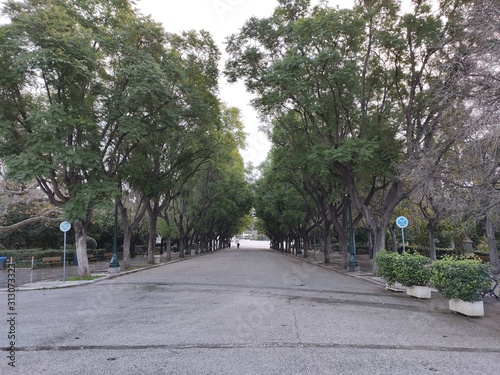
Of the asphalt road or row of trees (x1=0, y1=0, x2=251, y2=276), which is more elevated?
row of trees (x1=0, y1=0, x2=251, y2=276)

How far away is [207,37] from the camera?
62.9 feet

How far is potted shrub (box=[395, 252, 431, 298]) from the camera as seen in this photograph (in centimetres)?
1160

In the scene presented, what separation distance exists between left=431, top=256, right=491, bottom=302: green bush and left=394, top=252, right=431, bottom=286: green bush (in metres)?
2.15

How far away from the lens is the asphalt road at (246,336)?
528cm

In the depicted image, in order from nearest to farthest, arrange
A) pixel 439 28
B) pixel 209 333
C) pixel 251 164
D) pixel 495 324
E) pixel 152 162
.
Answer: pixel 209 333 → pixel 495 324 → pixel 439 28 → pixel 152 162 → pixel 251 164

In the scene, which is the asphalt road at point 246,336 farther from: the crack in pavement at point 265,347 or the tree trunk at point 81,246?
the tree trunk at point 81,246

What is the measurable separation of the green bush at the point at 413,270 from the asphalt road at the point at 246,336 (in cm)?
69

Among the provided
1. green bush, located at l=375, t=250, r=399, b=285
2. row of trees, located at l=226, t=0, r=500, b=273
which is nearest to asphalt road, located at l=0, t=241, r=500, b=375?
green bush, located at l=375, t=250, r=399, b=285

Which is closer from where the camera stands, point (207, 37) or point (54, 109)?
point (54, 109)

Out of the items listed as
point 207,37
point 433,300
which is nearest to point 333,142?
point 207,37

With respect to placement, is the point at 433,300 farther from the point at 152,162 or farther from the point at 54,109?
the point at 152,162

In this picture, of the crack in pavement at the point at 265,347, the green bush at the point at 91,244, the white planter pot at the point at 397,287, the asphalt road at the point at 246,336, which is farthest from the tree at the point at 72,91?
the green bush at the point at 91,244

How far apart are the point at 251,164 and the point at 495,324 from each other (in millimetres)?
46667

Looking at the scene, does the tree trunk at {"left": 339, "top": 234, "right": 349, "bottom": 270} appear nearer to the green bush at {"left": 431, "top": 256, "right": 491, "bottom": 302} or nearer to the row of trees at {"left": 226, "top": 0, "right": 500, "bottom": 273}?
the row of trees at {"left": 226, "top": 0, "right": 500, "bottom": 273}
